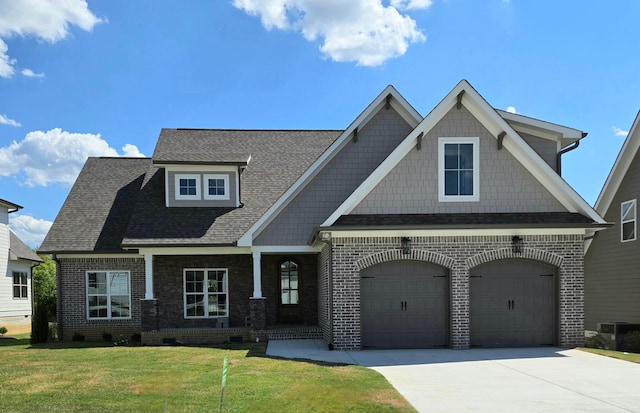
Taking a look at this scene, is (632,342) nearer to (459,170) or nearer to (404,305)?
(404,305)

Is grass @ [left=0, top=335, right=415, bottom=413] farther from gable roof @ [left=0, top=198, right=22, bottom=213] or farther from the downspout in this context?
gable roof @ [left=0, top=198, right=22, bottom=213]

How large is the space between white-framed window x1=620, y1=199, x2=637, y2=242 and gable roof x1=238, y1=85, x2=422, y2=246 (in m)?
7.45

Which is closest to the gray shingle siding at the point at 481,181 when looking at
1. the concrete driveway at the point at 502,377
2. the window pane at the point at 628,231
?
the concrete driveway at the point at 502,377

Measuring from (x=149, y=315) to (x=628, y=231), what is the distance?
15.6m

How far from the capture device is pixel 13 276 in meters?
27.2

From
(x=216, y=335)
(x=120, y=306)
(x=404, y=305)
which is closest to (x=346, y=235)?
(x=404, y=305)

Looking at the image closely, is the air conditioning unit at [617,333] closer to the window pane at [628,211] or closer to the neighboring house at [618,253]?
the neighboring house at [618,253]

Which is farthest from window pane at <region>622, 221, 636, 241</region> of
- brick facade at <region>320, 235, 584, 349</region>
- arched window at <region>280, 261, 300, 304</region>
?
arched window at <region>280, 261, 300, 304</region>

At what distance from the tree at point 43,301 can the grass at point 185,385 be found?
14.9 feet

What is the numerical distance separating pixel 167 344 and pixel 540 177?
11.9 metres

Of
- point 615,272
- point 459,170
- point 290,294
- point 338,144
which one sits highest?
point 338,144

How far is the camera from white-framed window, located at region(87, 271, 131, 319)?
1820 cm

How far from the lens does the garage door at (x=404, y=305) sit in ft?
44.7

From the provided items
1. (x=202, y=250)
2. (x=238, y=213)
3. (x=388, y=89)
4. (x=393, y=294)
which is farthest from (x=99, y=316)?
(x=388, y=89)
